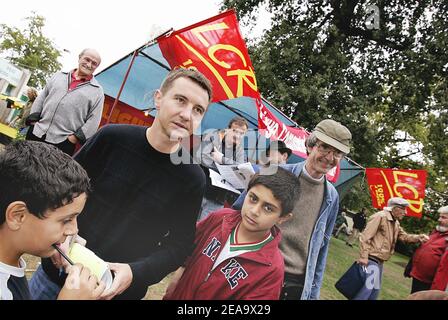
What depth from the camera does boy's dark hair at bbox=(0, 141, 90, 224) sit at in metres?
1.00

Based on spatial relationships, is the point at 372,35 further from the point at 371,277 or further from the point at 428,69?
the point at 371,277

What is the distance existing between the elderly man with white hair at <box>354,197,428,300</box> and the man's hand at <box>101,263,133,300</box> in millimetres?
1486

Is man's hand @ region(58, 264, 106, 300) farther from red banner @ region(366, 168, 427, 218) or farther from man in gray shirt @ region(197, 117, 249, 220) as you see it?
red banner @ region(366, 168, 427, 218)

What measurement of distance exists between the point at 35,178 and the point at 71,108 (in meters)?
0.70

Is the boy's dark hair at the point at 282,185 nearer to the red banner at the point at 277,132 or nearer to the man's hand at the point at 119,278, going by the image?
the red banner at the point at 277,132

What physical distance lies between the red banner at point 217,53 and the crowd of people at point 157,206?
34 cm

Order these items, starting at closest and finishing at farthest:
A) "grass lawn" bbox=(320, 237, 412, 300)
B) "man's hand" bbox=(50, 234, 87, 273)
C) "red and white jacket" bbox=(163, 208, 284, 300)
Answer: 1. "man's hand" bbox=(50, 234, 87, 273)
2. "red and white jacket" bbox=(163, 208, 284, 300)
3. "grass lawn" bbox=(320, 237, 412, 300)

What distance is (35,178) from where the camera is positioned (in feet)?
3.34

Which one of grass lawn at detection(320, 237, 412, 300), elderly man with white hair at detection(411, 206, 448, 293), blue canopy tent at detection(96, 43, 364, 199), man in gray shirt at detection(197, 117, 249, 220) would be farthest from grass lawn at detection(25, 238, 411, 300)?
blue canopy tent at detection(96, 43, 364, 199)

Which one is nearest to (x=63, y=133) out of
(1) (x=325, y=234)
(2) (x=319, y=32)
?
(1) (x=325, y=234)

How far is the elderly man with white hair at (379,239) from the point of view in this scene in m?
2.08

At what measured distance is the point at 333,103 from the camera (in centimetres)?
250

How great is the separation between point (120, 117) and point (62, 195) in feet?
7.18

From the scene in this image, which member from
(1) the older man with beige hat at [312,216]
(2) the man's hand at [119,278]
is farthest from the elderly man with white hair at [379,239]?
(2) the man's hand at [119,278]
